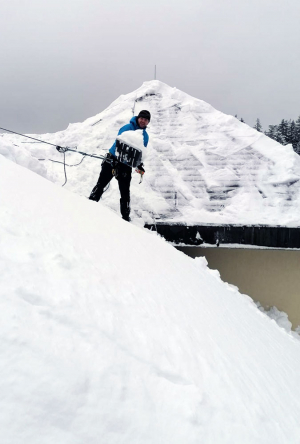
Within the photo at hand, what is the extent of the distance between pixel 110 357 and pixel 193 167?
6.55m

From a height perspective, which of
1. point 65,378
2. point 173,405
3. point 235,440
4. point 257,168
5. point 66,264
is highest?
point 257,168

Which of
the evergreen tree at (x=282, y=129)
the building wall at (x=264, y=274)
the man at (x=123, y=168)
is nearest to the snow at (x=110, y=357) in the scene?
the man at (x=123, y=168)

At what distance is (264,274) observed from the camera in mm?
6863

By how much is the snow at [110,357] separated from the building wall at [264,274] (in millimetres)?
4335

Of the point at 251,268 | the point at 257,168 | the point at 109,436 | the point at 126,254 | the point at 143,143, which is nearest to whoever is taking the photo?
the point at 109,436

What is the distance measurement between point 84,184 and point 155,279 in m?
4.94

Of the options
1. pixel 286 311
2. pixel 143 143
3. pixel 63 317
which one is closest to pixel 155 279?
pixel 63 317

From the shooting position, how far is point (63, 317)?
1.38m

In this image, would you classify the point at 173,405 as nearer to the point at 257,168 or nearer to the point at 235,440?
the point at 235,440

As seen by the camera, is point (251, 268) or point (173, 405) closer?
point (173, 405)

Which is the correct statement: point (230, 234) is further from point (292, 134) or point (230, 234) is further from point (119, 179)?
point (292, 134)

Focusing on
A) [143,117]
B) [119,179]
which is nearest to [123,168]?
[119,179]

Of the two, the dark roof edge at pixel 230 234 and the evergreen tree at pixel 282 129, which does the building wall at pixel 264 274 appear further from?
the evergreen tree at pixel 282 129

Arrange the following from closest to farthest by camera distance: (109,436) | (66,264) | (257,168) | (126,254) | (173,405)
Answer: (109,436)
(173,405)
(66,264)
(126,254)
(257,168)
